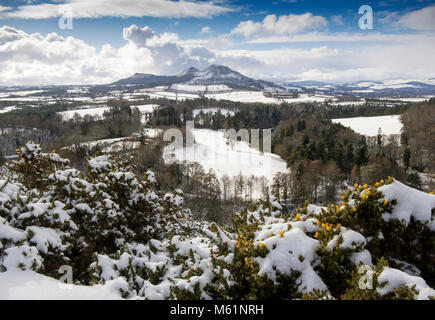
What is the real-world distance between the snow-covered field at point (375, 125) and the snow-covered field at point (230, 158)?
49.5 metres

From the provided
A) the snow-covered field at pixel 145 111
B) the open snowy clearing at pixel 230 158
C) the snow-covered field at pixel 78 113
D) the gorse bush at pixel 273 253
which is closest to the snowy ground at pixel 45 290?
the gorse bush at pixel 273 253

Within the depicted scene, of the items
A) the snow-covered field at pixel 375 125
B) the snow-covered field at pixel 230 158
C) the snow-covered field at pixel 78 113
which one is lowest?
the snow-covered field at pixel 230 158

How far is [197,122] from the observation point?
401 ft

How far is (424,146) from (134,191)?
8326 cm

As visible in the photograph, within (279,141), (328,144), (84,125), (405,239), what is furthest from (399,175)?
(84,125)

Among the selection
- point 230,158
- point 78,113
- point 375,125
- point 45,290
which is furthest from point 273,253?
point 78,113

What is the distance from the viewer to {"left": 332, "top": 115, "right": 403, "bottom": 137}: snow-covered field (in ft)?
339

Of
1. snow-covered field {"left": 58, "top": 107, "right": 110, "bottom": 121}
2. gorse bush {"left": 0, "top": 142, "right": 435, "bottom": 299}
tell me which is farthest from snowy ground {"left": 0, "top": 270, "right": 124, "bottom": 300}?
snow-covered field {"left": 58, "top": 107, "right": 110, "bottom": 121}

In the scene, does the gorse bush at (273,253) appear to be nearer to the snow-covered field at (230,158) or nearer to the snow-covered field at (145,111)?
the snow-covered field at (230,158)

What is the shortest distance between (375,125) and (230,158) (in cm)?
7495

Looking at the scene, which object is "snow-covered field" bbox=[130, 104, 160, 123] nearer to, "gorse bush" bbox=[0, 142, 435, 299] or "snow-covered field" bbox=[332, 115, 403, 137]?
"snow-covered field" bbox=[332, 115, 403, 137]

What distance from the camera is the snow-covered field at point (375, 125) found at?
10335 centimetres

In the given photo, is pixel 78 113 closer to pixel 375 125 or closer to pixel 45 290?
pixel 375 125
